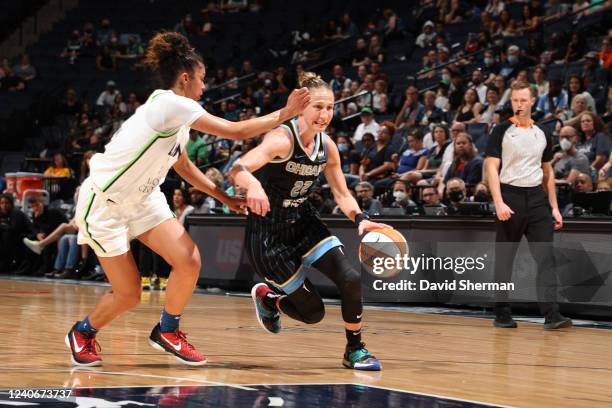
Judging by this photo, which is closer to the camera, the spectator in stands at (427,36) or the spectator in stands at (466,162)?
the spectator in stands at (466,162)

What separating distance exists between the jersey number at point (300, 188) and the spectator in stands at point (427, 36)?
13351mm

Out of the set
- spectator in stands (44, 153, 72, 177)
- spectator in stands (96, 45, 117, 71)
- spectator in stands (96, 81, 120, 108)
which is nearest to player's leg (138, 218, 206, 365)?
spectator in stands (44, 153, 72, 177)

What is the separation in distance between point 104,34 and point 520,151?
18926 millimetres

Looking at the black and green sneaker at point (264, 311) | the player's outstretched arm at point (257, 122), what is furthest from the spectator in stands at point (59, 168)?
the player's outstretched arm at point (257, 122)

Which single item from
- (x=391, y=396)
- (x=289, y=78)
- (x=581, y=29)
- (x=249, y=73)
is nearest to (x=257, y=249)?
(x=391, y=396)

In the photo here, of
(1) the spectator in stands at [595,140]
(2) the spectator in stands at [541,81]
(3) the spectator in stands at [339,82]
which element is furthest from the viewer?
(3) the spectator in stands at [339,82]

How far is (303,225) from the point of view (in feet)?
21.0

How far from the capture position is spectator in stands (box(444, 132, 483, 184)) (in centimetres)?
1219

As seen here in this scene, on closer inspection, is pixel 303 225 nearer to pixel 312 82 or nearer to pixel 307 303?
pixel 307 303

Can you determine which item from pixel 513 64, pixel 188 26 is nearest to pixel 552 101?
pixel 513 64

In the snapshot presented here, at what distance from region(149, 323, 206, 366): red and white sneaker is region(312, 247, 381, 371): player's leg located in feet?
2.89

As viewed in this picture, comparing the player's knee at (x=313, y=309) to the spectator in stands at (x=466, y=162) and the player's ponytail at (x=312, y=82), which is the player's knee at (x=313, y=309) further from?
the spectator in stands at (x=466, y=162)

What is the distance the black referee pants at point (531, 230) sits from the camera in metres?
9.13

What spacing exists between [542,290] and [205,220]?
5.43 m
